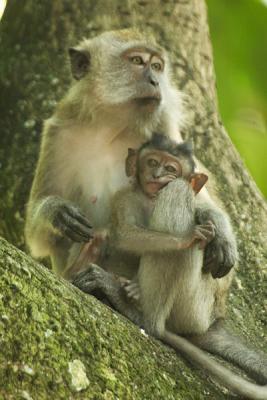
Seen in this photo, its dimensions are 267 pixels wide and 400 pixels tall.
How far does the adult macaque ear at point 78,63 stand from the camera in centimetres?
672

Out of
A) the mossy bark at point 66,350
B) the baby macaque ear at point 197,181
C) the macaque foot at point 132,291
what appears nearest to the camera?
the mossy bark at point 66,350

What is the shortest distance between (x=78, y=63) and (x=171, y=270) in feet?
6.80

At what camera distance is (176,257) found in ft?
17.1

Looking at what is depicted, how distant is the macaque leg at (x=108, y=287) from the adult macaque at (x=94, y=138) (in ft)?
1.89

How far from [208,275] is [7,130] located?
3.00m

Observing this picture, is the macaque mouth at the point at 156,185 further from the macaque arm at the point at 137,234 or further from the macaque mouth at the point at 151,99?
the macaque mouth at the point at 151,99

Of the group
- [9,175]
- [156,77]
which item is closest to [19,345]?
[156,77]

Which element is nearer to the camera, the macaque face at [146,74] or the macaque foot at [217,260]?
the macaque foot at [217,260]

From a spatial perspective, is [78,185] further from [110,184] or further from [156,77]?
[156,77]

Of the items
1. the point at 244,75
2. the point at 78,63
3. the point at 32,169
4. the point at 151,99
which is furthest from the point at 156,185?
the point at 244,75

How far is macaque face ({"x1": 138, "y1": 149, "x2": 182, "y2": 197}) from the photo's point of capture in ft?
18.3

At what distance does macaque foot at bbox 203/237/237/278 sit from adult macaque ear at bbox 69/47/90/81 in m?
1.87

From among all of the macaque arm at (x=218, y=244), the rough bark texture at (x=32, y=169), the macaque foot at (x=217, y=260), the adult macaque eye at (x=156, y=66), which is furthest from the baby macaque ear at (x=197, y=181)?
the adult macaque eye at (x=156, y=66)

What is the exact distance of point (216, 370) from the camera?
502 centimetres
